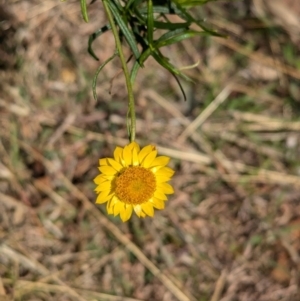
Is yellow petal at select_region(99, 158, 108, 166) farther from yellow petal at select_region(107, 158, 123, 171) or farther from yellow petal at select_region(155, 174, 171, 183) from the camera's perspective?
yellow petal at select_region(155, 174, 171, 183)

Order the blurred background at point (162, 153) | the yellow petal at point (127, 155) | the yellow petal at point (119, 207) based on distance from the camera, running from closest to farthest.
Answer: the yellow petal at point (127, 155), the yellow petal at point (119, 207), the blurred background at point (162, 153)

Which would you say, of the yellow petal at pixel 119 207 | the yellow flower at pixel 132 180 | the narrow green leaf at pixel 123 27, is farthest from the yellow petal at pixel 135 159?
the narrow green leaf at pixel 123 27

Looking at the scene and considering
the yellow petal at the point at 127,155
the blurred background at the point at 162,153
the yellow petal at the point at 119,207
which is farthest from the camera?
the blurred background at the point at 162,153

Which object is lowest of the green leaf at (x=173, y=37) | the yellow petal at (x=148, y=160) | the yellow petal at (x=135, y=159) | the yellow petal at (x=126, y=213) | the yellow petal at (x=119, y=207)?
the yellow petal at (x=126, y=213)

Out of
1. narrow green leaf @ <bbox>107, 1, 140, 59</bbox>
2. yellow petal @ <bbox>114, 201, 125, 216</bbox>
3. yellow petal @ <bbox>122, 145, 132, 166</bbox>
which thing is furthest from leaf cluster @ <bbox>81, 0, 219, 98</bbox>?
yellow petal @ <bbox>114, 201, 125, 216</bbox>

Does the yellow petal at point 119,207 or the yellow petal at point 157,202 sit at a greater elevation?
the yellow petal at point 157,202

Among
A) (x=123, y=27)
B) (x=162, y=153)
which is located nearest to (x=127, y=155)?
(x=123, y=27)

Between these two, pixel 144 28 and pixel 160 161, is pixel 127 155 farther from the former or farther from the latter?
pixel 144 28

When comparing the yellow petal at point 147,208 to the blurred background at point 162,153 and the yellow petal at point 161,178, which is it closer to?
the yellow petal at point 161,178
